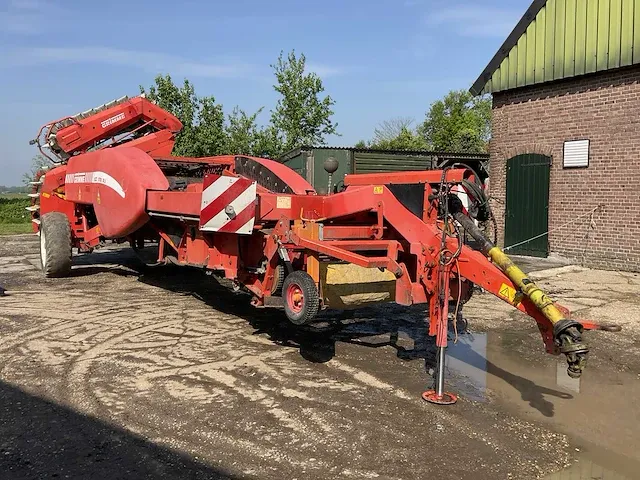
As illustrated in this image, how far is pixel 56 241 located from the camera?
9.02m

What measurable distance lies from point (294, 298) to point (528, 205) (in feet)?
32.0

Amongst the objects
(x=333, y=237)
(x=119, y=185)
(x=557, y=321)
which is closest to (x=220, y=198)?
(x=333, y=237)

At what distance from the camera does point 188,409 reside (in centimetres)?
408

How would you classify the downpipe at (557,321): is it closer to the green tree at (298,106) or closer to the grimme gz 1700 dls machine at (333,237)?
the grimme gz 1700 dls machine at (333,237)

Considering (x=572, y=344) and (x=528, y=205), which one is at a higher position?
(x=528, y=205)

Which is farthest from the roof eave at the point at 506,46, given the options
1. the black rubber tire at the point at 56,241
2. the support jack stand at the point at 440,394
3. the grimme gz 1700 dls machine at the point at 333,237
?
the support jack stand at the point at 440,394

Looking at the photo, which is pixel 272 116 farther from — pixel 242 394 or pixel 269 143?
pixel 242 394

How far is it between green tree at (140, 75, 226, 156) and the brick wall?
39.0ft

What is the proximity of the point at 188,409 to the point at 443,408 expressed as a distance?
1.77 meters

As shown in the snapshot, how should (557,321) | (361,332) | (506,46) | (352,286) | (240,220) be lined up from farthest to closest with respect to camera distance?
(506,46), (361,332), (240,220), (352,286), (557,321)

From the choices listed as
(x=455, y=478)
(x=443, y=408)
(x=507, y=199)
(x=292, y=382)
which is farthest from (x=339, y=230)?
(x=507, y=199)

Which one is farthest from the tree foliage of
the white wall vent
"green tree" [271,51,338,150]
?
the white wall vent

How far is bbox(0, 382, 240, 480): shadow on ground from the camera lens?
3.21 meters

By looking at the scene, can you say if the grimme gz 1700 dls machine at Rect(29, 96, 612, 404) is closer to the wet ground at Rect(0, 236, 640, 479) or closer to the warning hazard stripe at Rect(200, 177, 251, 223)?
the warning hazard stripe at Rect(200, 177, 251, 223)
